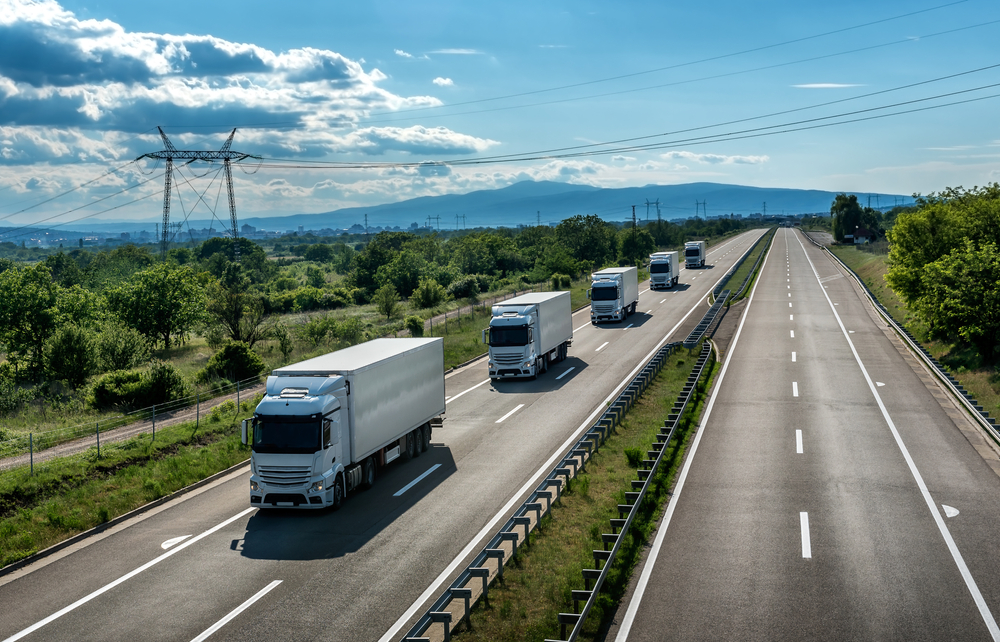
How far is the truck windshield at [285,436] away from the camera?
1738 centimetres

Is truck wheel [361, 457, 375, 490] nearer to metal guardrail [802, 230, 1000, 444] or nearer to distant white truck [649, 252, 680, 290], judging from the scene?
metal guardrail [802, 230, 1000, 444]

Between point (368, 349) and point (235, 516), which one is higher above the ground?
point (368, 349)

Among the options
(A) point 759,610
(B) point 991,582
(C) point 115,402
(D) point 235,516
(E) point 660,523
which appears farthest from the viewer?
(C) point 115,402

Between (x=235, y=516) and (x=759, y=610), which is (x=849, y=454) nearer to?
(x=759, y=610)

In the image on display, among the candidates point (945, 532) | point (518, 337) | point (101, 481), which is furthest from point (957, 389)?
point (101, 481)

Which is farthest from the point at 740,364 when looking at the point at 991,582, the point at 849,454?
the point at 991,582

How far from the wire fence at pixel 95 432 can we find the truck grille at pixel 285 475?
7.05 metres

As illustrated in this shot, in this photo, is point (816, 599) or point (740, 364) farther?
point (740, 364)

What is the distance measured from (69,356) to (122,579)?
26.8 meters

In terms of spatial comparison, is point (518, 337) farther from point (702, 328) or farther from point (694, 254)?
point (694, 254)

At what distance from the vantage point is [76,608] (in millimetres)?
13523

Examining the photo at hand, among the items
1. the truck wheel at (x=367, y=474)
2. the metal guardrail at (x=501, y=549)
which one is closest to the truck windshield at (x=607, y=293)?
the metal guardrail at (x=501, y=549)

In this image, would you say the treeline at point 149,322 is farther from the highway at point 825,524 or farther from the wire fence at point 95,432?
the highway at point 825,524

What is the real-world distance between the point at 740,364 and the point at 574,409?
11.8 meters
